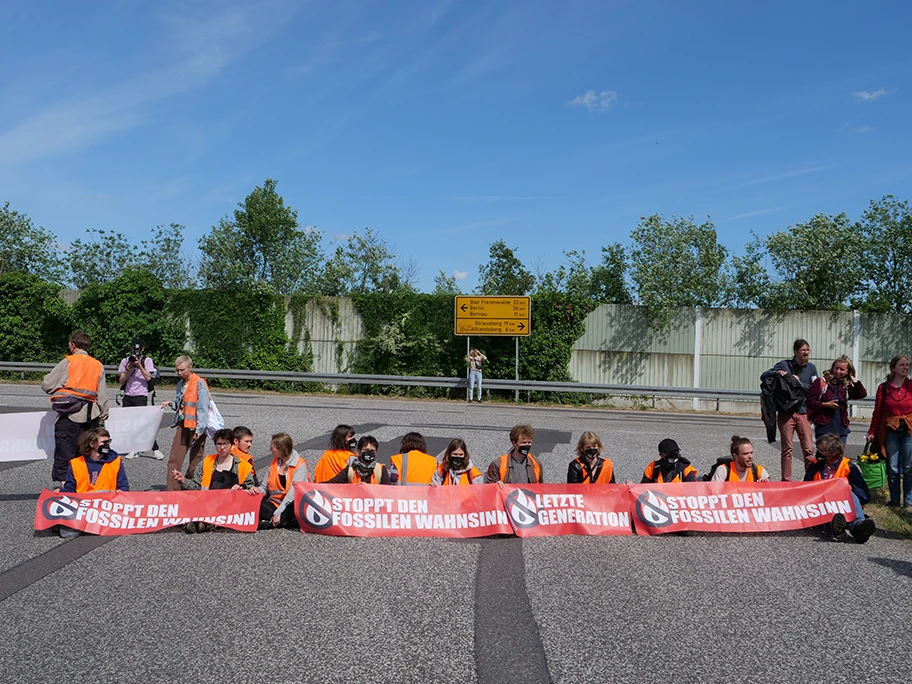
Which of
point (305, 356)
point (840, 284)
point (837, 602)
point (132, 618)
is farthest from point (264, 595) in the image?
point (840, 284)

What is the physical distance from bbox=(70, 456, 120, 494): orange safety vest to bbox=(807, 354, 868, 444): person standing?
25.6 feet

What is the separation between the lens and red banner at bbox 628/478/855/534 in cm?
752

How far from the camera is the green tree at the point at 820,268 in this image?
2602 cm

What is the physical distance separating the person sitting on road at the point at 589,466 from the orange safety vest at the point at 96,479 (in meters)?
4.50

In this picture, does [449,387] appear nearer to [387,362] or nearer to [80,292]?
[387,362]

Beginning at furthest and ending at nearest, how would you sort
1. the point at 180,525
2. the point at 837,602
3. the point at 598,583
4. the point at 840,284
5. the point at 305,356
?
the point at 305,356 < the point at 840,284 < the point at 180,525 < the point at 598,583 < the point at 837,602

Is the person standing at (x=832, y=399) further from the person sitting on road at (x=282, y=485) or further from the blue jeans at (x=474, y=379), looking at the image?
the blue jeans at (x=474, y=379)

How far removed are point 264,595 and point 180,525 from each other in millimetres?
2218

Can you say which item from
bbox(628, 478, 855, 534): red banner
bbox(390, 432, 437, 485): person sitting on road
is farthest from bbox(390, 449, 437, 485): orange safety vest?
bbox(628, 478, 855, 534): red banner

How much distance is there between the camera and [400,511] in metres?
7.49

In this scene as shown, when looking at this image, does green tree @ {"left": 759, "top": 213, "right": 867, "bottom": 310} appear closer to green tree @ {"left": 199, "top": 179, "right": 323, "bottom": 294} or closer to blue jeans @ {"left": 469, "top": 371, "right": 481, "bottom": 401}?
blue jeans @ {"left": 469, "top": 371, "right": 481, "bottom": 401}

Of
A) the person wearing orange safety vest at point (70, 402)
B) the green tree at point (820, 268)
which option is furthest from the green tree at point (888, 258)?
the person wearing orange safety vest at point (70, 402)

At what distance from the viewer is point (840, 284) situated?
2600cm

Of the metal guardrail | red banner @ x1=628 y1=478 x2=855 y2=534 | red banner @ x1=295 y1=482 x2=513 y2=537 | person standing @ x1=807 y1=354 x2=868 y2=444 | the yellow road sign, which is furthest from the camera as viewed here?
the yellow road sign
